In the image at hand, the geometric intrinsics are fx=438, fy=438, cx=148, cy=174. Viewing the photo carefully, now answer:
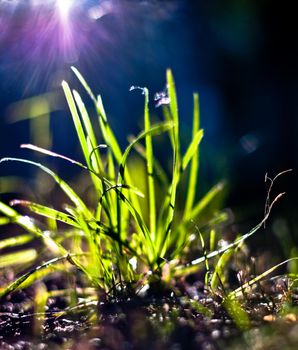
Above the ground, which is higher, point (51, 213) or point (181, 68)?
point (181, 68)

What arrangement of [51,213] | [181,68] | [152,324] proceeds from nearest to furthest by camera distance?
[152,324] → [51,213] → [181,68]

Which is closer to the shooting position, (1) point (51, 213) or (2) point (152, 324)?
(2) point (152, 324)

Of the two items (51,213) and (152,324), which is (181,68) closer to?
(51,213)

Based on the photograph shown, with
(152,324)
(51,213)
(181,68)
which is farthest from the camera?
(181,68)

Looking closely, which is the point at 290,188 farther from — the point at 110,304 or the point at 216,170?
the point at 110,304

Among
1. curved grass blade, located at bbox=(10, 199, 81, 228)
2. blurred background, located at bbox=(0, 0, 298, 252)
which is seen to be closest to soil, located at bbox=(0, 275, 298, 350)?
curved grass blade, located at bbox=(10, 199, 81, 228)

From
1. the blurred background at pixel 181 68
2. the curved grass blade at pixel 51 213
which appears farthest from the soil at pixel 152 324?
the blurred background at pixel 181 68

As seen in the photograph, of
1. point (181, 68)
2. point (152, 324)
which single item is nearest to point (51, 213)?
point (152, 324)

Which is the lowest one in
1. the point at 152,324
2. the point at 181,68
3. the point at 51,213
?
the point at 152,324
